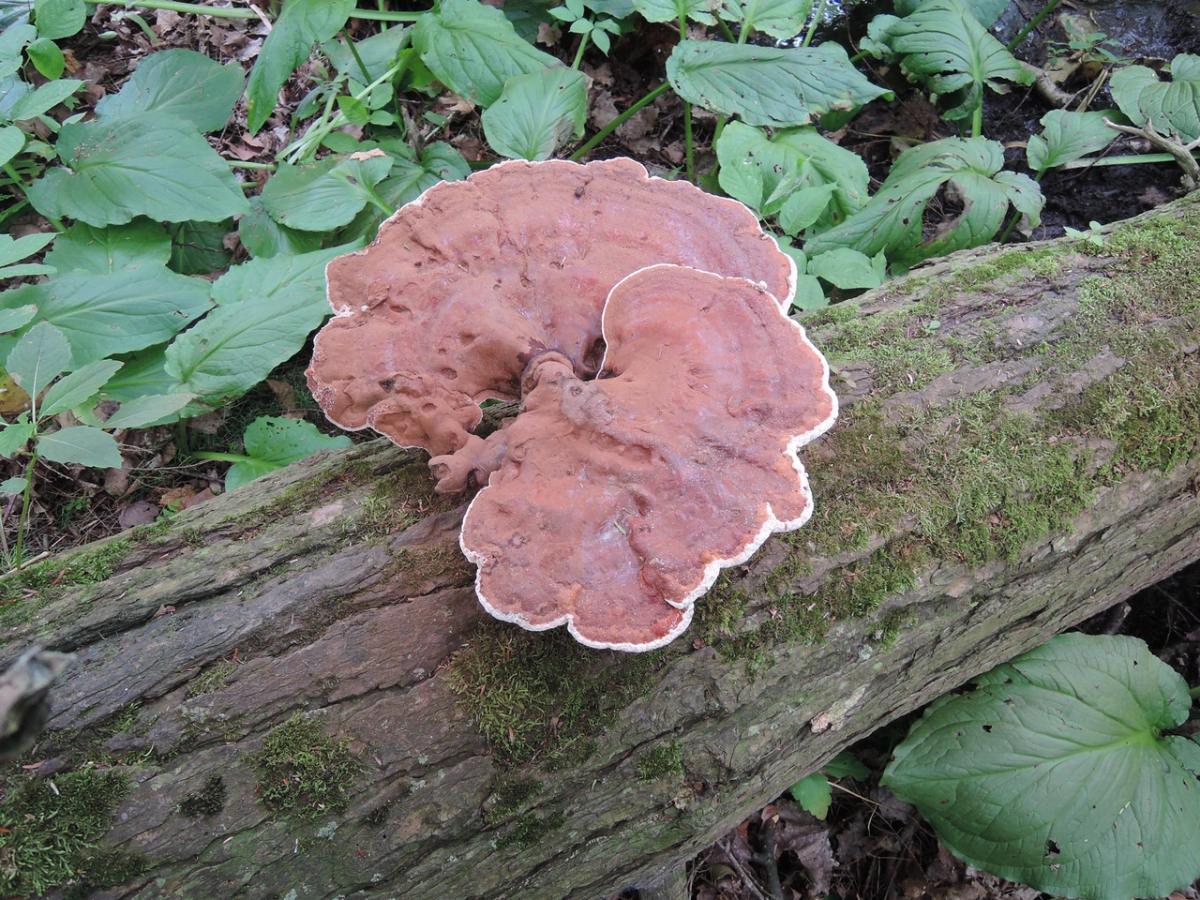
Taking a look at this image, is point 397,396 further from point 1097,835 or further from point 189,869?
point 1097,835

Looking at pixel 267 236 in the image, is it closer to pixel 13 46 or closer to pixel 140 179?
pixel 140 179

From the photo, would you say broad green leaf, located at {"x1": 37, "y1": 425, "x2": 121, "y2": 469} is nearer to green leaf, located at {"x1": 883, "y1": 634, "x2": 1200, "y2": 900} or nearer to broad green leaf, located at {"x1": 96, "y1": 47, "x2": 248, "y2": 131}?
broad green leaf, located at {"x1": 96, "y1": 47, "x2": 248, "y2": 131}

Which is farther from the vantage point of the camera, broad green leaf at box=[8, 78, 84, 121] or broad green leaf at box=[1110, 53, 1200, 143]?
broad green leaf at box=[1110, 53, 1200, 143]

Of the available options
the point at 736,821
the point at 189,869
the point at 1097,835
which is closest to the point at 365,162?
the point at 189,869

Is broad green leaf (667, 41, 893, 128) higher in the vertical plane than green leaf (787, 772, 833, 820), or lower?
higher

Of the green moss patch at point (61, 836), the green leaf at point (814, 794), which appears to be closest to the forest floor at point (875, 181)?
the green leaf at point (814, 794)

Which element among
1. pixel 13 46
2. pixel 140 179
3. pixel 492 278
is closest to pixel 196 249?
pixel 140 179

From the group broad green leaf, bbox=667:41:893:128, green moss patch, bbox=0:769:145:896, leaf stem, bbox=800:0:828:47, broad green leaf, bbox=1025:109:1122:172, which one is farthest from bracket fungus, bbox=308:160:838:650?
leaf stem, bbox=800:0:828:47
